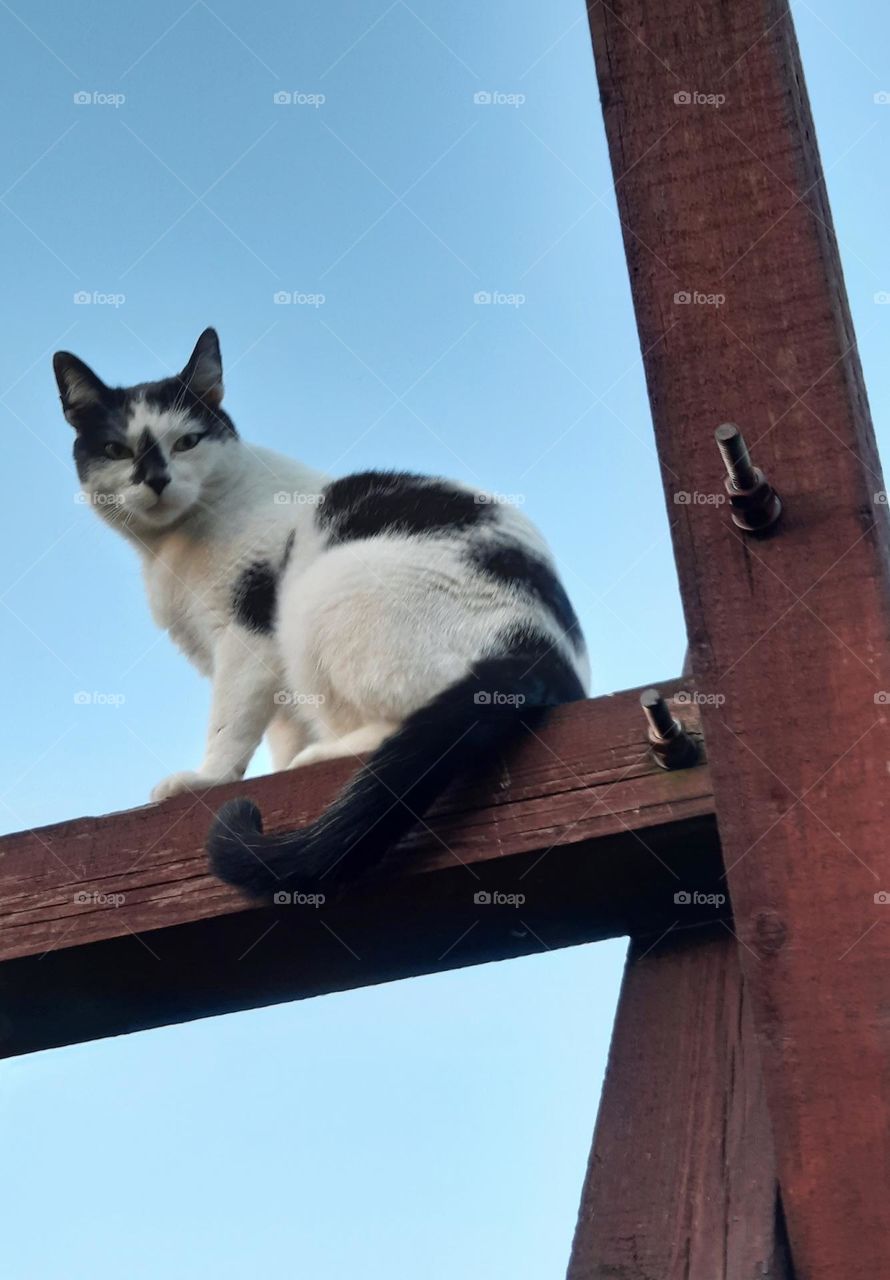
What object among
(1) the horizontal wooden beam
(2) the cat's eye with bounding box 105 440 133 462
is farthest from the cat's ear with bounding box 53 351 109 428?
(1) the horizontal wooden beam

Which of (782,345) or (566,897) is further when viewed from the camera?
(566,897)

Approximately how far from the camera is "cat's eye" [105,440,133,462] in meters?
4.30

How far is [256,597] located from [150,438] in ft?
2.38

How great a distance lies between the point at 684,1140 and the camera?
1.66 metres

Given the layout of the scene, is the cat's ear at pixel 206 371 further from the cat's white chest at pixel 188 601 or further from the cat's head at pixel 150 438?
the cat's white chest at pixel 188 601

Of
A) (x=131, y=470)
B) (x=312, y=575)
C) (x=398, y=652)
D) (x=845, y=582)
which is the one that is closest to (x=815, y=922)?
(x=845, y=582)

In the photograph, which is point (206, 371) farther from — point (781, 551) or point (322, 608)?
point (781, 551)

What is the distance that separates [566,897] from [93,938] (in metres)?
0.63

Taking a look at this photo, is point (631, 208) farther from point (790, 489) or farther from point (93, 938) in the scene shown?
point (93, 938)

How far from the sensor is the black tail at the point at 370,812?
193 cm

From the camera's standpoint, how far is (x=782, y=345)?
5.72ft

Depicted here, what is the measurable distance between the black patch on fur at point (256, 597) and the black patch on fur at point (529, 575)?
700 mm

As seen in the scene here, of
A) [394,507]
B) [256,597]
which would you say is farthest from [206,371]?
[394,507]

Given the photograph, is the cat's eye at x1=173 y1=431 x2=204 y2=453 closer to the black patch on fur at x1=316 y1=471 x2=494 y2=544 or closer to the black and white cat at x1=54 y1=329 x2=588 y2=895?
the black and white cat at x1=54 y1=329 x2=588 y2=895
